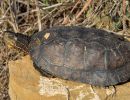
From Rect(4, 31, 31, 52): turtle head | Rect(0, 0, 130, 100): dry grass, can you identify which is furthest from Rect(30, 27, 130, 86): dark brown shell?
Rect(0, 0, 130, 100): dry grass

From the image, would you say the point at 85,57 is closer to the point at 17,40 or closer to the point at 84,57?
the point at 84,57

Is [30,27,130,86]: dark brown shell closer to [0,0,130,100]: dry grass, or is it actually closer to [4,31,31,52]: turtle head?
[4,31,31,52]: turtle head

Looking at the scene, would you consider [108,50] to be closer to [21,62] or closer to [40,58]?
[40,58]

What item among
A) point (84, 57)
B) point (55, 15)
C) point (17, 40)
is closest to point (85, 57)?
point (84, 57)

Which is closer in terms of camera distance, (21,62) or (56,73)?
(56,73)

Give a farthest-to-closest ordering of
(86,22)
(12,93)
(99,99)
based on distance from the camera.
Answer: (86,22) < (12,93) < (99,99)

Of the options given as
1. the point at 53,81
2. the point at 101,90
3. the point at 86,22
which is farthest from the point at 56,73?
the point at 86,22
